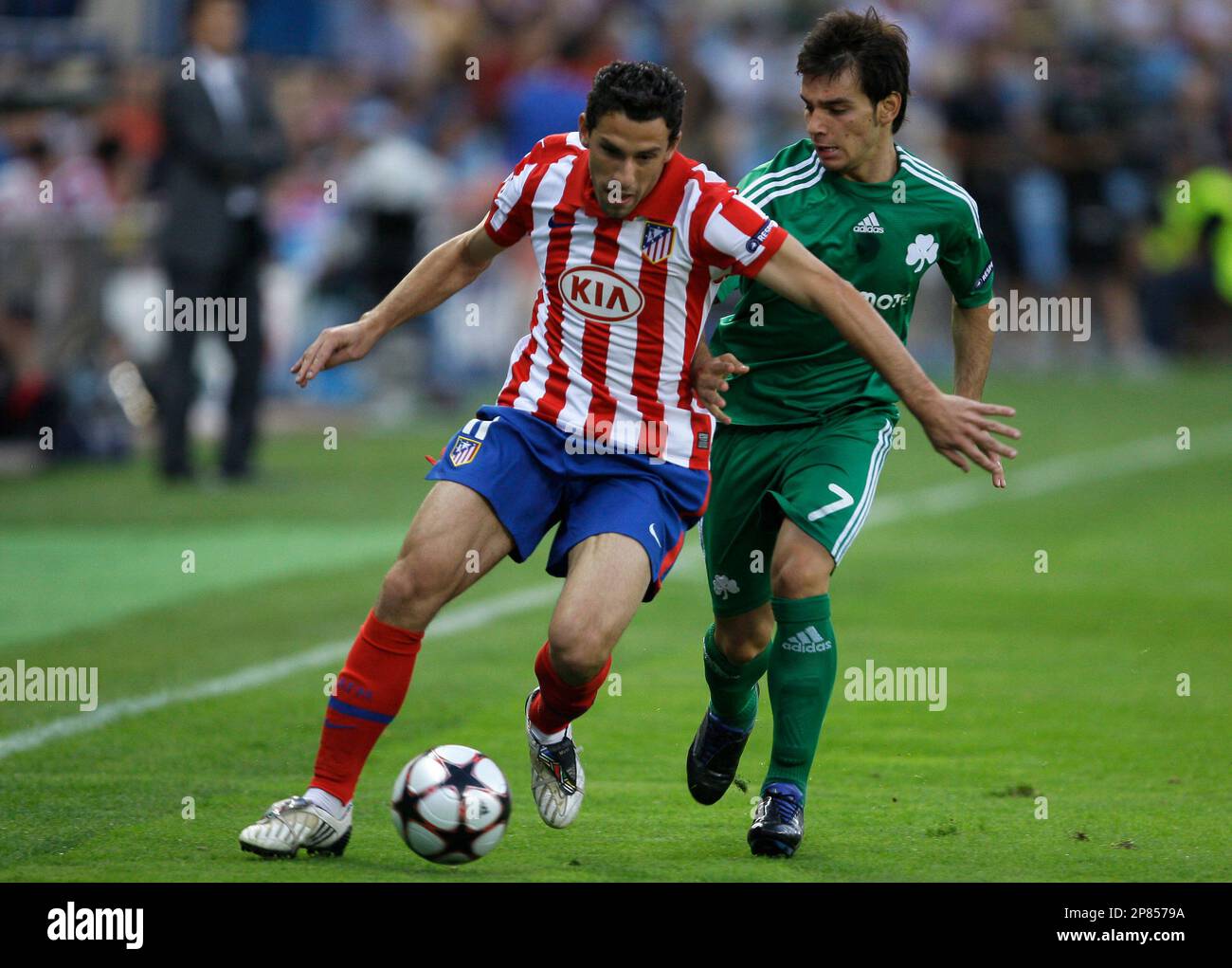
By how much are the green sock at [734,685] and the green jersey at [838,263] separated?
764 millimetres

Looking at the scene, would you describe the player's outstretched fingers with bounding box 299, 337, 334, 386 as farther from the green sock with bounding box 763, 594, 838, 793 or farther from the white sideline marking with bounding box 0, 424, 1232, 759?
the white sideline marking with bounding box 0, 424, 1232, 759

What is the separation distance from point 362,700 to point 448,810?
1.49 feet

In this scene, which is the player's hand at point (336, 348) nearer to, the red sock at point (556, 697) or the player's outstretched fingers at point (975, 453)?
the red sock at point (556, 697)

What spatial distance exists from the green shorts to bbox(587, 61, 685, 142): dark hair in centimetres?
110

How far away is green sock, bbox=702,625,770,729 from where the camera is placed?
672 cm

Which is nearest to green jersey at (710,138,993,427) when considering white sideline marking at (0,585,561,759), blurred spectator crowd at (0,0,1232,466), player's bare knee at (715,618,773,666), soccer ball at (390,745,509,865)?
player's bare knee at (715,618,773,666)

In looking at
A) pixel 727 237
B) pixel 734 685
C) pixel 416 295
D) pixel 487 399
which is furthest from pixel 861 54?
pixel 487 399

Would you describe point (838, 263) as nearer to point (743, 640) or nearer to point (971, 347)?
point (971, 347)

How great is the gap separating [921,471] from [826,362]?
981cm

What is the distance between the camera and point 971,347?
6711 millimetres

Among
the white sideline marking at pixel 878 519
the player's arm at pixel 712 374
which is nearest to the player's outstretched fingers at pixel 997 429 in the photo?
the player's arm at pixel 712 374

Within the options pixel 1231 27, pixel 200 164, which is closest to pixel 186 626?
Answer: pixel 200 164

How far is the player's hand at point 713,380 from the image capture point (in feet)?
20.2

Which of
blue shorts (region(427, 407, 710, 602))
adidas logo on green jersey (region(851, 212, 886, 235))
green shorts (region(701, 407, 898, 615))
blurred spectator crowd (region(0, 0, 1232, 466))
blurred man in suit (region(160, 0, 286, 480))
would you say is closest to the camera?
blue shorts (region(427, 407, 710, 602))
